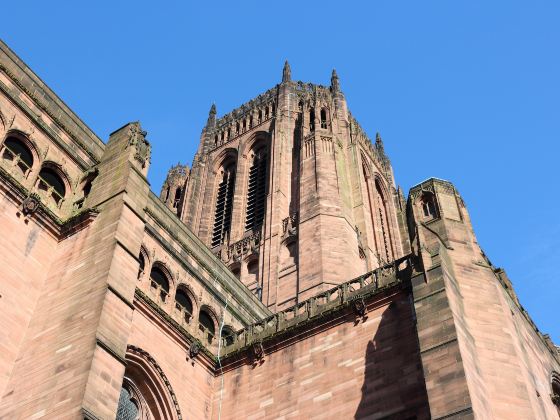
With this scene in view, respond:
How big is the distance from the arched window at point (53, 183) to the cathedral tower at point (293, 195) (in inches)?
519

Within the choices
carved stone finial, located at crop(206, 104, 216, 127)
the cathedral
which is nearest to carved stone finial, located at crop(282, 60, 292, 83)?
carved stone finial, located at crop(206, 104, 216, 127)

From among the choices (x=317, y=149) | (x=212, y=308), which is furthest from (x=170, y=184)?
(x=212, y=308)

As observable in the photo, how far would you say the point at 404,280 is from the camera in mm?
18391

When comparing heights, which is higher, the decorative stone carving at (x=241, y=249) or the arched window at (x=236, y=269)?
the decorative stone carving at (x=241, y=249)

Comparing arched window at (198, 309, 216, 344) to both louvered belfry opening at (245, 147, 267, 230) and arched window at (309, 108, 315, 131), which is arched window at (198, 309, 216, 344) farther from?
arched window at (309, 108, 315, 131)

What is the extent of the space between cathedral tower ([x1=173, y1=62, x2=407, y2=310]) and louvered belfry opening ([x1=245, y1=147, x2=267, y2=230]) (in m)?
0.08

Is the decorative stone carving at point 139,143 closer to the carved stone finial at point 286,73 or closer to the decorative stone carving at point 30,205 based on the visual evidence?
the decorative stone carving at point 30,205

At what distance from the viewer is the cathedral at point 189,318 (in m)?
14.6

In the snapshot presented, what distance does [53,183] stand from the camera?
778 inches

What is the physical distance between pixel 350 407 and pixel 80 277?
6.55 metres

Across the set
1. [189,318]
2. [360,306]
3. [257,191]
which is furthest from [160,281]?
[257,191]

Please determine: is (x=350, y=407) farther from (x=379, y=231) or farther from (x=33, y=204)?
(x=379, y=231)

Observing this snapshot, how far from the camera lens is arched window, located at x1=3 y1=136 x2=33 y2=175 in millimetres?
18344

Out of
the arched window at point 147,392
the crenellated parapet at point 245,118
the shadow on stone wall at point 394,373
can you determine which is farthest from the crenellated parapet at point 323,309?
the crenellated parapet at point 245,118
